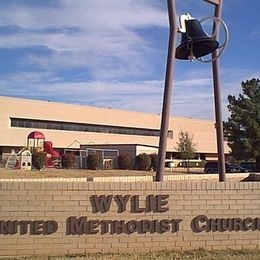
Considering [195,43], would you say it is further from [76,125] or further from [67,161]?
[76,125]

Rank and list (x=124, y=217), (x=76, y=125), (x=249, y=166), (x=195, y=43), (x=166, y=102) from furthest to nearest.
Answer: (x=76, y=125), (x=249, y=166), (x=166, y=102), (x=195, y=43), (x=124, y=217)

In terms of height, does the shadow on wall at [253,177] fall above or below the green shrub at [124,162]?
below

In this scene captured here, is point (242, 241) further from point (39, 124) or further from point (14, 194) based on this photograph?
point (39, 124)

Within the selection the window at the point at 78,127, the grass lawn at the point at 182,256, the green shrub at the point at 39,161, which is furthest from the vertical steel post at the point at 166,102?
the window at the point at 78,127

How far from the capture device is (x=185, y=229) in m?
8.90

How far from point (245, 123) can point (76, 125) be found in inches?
1428

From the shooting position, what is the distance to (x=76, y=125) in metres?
81.6

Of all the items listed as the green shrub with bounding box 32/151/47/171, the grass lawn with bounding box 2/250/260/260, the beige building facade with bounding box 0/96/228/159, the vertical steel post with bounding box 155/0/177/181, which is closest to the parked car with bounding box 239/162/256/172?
the beige building facade with bounding box 0/96/228/159

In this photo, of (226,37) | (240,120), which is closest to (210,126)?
(240,120)

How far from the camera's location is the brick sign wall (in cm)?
848

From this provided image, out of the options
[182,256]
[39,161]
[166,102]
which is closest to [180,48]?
[166,102]

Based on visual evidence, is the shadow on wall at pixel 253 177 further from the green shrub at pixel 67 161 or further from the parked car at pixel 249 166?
the parked car at pixel 249 166

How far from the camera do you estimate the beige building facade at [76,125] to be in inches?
2857

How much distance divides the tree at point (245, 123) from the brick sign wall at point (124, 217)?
42.1 m
